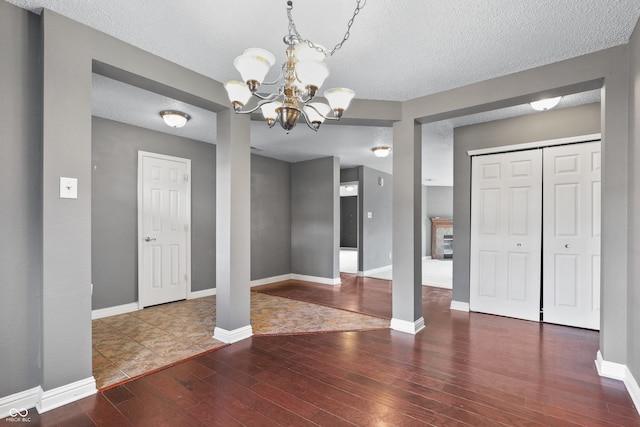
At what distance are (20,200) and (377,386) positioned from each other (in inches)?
106

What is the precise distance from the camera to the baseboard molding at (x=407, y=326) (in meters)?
3.31

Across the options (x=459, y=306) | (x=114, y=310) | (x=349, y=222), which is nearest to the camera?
(x=114, y=310)

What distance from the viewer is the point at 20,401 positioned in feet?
6.38

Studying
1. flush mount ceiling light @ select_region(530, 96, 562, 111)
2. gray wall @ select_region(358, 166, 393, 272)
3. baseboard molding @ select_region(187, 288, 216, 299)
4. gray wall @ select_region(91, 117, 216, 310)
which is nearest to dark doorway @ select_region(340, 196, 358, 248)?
gray wall @ select_region(358, 166, 393, 272)

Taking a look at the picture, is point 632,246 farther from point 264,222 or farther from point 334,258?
point 264,222

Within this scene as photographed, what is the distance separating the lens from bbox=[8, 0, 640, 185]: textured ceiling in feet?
6.30

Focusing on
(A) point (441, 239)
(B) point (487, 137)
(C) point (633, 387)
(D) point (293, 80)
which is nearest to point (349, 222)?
(A) point (441, 239)

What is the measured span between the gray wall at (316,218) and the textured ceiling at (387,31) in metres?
3.17

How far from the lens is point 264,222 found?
6.07m

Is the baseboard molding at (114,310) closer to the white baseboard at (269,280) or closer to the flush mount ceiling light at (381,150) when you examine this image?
the white baseboard at (269,280)

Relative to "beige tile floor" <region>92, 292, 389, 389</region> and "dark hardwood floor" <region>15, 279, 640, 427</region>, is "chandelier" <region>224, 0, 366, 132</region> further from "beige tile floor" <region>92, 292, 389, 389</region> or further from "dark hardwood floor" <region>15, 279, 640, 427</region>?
"beige tile floor" <region>92, 292, 389, 389</region>

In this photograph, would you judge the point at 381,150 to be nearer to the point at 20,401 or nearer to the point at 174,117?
the point at 174,117

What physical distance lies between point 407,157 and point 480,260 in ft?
6.06

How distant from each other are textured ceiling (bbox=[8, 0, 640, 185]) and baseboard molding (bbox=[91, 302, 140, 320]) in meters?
2.60
